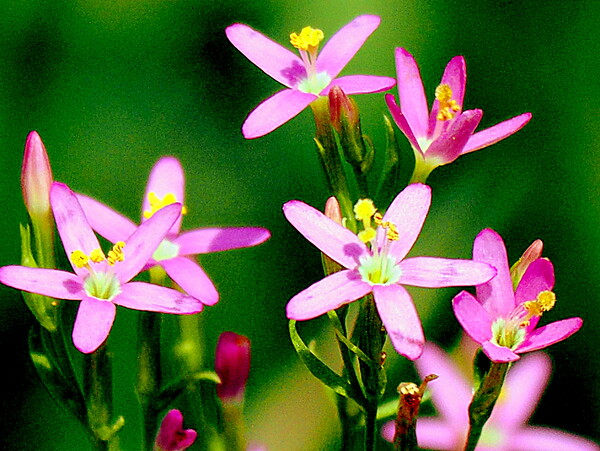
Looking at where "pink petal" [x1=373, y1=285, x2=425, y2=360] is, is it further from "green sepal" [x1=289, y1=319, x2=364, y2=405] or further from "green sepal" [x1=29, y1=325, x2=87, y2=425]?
"green sepal" [x1=29, y1=325, x2=87, y2=425]

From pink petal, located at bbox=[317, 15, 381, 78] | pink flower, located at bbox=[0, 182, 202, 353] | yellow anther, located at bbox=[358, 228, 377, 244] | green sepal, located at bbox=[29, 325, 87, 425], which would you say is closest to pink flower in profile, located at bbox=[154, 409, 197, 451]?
green sepal, located at bbox=[29, 325, 87, 425]

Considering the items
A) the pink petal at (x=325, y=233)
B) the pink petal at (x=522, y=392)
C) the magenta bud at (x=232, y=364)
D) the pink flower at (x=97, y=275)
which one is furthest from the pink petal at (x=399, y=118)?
the pink petal at (x=522, y=392)

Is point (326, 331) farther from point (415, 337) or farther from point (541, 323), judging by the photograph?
point (415, 337)

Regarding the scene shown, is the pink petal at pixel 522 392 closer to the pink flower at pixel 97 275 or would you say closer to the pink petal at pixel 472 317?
the pink petal at pixel 472 317

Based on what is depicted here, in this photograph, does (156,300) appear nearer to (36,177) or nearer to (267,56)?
(36,177)

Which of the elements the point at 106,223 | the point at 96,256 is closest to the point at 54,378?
the point at 96,256

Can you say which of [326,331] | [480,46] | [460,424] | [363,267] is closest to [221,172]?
[326,331]
